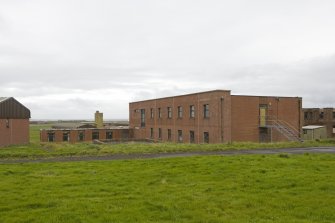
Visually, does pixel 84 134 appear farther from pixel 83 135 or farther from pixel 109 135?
pixel 109 135

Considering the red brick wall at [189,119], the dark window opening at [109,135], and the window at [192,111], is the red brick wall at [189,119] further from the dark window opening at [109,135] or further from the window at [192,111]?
the dark window opening at [109,135]

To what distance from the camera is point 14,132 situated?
36.8 m

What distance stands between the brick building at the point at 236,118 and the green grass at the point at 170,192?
18740mm

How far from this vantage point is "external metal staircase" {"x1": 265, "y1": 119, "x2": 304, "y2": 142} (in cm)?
3562

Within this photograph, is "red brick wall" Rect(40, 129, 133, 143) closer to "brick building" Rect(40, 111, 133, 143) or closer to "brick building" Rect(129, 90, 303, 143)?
"brick building" Rect(40, 111, 133, 143)

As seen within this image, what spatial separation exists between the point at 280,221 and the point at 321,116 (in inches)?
2547

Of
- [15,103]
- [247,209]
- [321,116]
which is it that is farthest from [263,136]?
[321,116]

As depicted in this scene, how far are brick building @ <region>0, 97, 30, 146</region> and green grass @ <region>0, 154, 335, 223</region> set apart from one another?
821 inches

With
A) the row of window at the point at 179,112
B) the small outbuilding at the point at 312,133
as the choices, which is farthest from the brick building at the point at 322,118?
the row of window at the point at 179,112

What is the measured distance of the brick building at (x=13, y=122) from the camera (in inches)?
1391

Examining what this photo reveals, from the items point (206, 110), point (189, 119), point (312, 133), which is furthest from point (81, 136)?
point (312, 133)

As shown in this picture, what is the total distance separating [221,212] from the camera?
8.88 metres

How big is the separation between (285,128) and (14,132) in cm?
2887

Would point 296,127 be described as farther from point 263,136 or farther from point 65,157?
point 65,157
